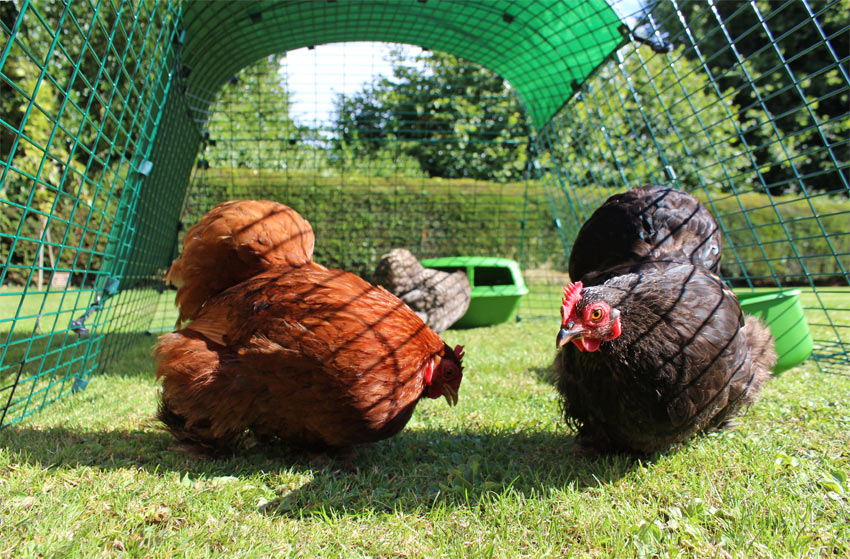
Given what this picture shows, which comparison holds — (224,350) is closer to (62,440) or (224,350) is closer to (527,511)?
(62,440)

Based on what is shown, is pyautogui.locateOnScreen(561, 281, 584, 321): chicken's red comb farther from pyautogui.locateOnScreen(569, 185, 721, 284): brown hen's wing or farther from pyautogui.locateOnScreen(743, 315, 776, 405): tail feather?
pyautogui.locateOnScreen(743, 315, 776, 405): tail feather

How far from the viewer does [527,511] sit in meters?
1.68

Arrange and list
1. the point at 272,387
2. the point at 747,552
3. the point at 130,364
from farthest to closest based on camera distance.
→ the point at 130,364 < the point at 272,387 < the point at 747,552

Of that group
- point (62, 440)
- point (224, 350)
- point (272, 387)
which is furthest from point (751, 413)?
point (62, 440)

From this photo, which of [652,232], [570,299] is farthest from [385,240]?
[570,299]

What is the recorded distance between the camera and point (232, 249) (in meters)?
2.54

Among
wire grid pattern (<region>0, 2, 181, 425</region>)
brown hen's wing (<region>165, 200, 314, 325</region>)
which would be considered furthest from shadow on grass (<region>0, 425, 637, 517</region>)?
brown hen's wing (<region>165, 200, 314, 325</region>)

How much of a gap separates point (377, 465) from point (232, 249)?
1.39 m

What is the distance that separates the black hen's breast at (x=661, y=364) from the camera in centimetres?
176

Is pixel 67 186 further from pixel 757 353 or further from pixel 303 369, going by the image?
pixel 757 353

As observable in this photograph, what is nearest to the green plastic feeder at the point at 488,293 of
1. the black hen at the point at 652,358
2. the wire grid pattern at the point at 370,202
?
the wire grid pattern at the point at 370,202

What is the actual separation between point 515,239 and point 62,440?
265 inches

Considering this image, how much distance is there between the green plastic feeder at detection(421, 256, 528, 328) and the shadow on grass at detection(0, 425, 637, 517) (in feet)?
12.0

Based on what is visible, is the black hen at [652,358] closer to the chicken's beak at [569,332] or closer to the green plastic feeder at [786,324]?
the chicken's beak at [569,332]
